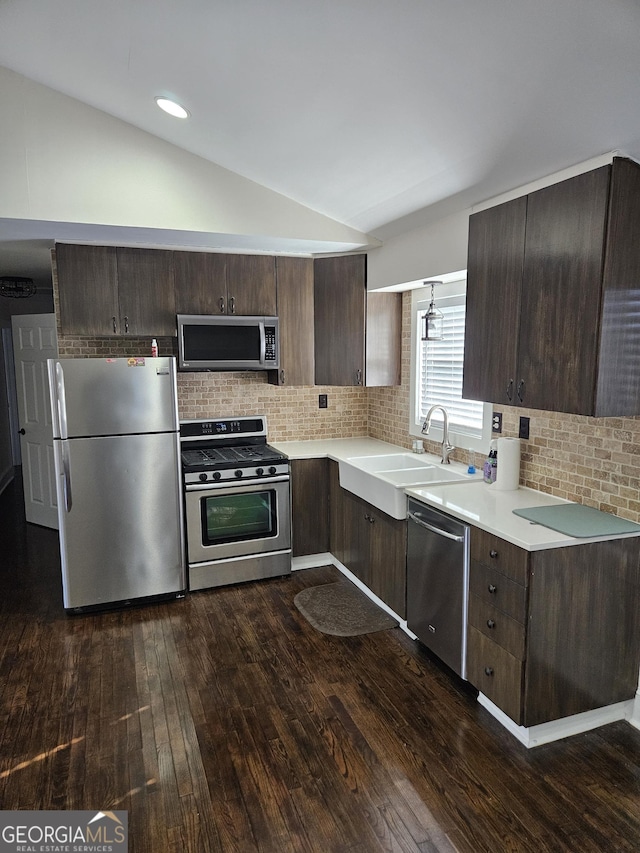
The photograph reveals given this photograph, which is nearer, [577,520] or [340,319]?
[577,520]

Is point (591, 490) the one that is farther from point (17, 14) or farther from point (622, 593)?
point (17, 14)

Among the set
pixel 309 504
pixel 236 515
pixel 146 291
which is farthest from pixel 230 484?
pixel 146 291

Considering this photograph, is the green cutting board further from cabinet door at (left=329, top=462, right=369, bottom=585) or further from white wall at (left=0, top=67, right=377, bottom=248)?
white wall at (left=0, top=67, right=377, bottom=248)

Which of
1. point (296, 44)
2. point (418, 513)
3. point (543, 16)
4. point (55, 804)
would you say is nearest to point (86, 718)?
point (55, 804)

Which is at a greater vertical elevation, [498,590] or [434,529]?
[434,529]

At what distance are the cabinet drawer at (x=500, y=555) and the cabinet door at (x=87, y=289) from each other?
107 inches

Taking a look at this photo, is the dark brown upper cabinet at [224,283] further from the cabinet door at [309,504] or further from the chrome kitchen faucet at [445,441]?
the chrome kitchen faucet at [445,441]

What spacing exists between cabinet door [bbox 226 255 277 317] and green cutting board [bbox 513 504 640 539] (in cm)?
239

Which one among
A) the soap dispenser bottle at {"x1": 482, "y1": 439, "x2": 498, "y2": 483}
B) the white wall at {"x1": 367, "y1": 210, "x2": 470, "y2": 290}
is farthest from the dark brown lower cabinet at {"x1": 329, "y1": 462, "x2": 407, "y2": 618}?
the white wall at {"x1": 367, "y1": 210, "x2": 470, "y2": 290}

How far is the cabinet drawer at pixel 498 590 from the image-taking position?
2.22 meters

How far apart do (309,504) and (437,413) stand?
1163 mm

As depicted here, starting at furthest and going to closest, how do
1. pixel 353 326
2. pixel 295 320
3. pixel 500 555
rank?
pixel 295 320
pixel 353 326
pixel 500 555

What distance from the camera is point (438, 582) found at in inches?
110

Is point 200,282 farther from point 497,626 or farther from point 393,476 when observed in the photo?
point 497,626
